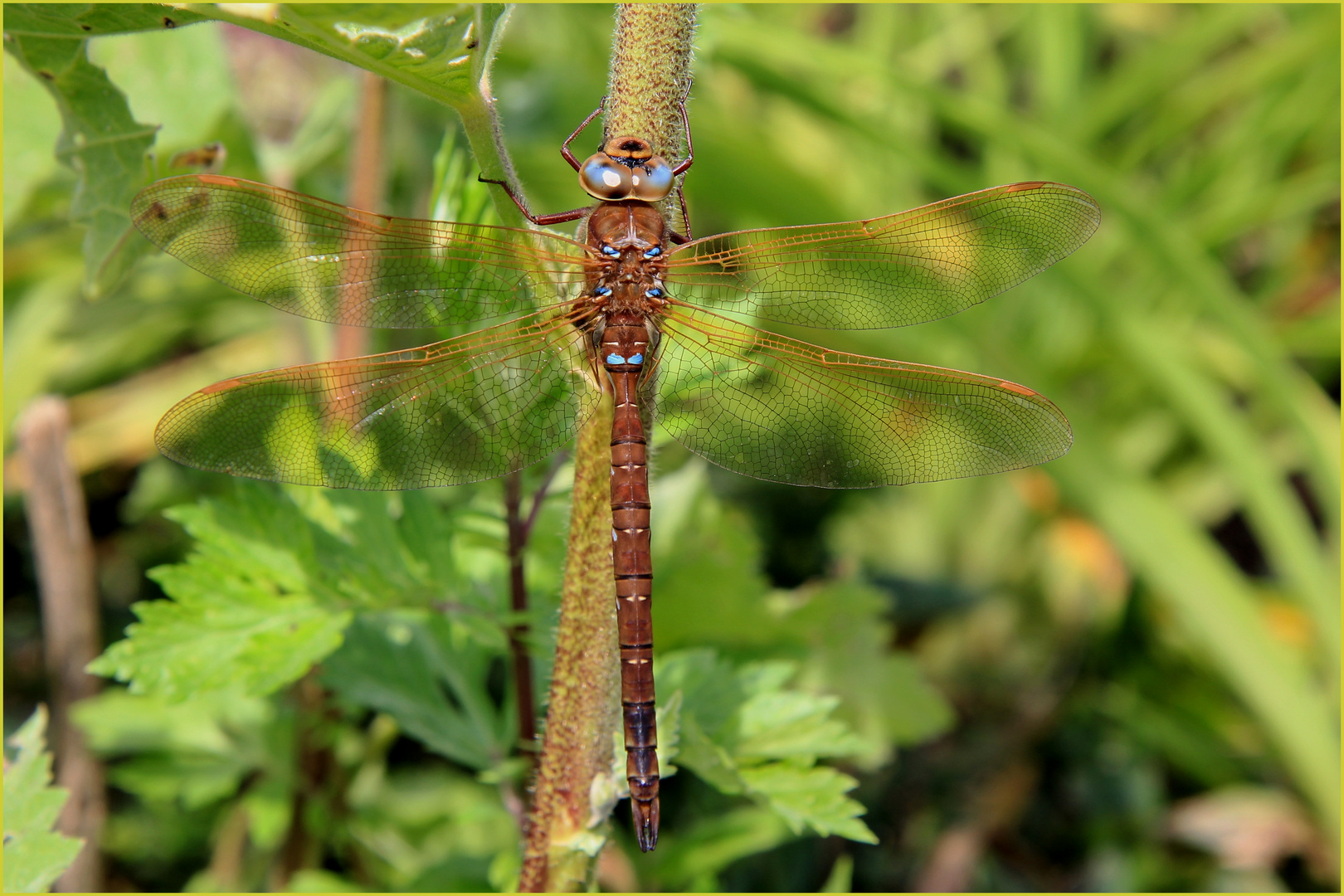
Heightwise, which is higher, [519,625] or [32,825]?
[519,625]

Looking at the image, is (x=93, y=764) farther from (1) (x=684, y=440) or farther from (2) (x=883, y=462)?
(2) (x=883, y=462)

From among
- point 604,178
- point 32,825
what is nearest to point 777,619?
point 604,178

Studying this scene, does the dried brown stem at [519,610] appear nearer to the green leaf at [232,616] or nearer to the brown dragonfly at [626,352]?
the brown dragonfly at [626,352]

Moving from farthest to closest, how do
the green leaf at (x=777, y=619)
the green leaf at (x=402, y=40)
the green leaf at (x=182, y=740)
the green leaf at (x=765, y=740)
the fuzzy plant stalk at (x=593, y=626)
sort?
1. the green leaf at (x=182, y=740)
2. the green leaf at (x=777, y=619)
3. the green leaf at (x=765, y=740)
4. the fuzzy plant stalk at (x=593, y=626)
5. the green leaf at (x=402, y=40)

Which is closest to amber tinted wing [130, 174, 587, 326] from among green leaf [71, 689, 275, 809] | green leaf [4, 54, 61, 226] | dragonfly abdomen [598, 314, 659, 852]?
dragonfly abdomen [598, 314, 659, 852]

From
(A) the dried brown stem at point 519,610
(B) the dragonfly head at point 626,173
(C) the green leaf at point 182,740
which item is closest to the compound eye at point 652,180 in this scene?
(B) the dragonfly head at point 626,173

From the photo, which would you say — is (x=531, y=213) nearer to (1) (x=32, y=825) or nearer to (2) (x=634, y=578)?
(2) (x=634, y=578)
